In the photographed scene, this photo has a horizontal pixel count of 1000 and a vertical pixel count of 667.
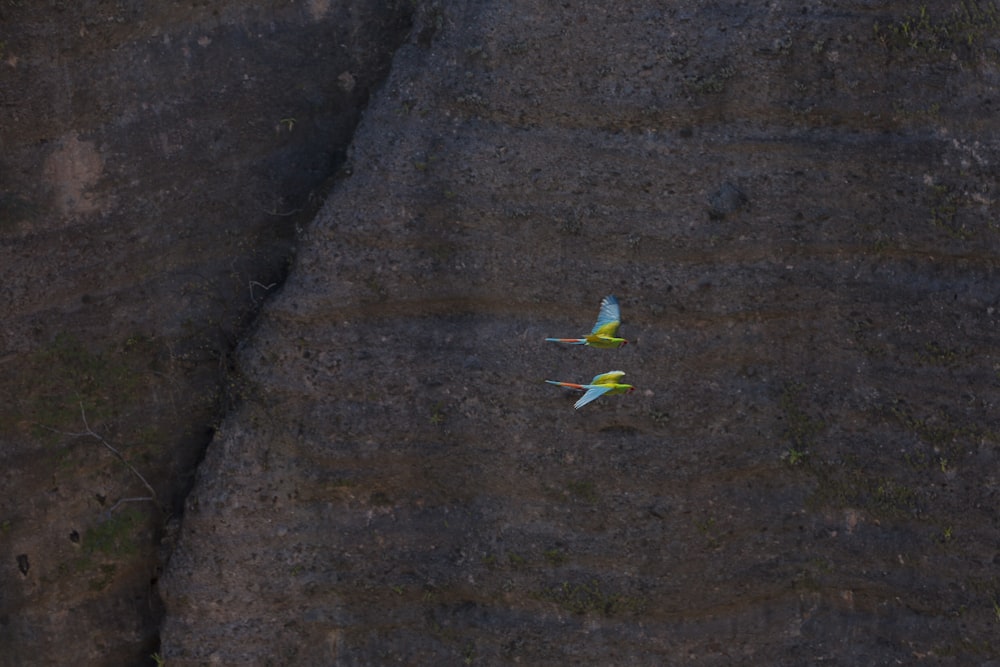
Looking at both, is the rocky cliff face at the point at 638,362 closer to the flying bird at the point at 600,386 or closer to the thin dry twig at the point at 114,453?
the flying bird at the point at 600,386

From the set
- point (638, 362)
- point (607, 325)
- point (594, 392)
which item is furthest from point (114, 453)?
point (638, 362)

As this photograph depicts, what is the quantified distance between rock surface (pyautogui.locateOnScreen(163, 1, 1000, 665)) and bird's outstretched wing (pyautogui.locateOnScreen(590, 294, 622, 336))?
105 millimetres

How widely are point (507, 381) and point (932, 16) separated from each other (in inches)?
130

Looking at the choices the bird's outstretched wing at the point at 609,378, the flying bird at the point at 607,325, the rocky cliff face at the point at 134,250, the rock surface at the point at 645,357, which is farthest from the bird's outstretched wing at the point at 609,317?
the rocky cliff face at the point at 134,250

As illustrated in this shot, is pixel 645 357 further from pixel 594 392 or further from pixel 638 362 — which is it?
pixel 594 392

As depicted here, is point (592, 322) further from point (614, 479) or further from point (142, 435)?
point (142, 435)

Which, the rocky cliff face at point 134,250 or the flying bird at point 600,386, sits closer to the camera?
the flying bird at point 600,386

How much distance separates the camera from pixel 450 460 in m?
7.34

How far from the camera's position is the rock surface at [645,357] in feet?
23.5

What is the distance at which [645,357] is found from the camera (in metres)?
7.23

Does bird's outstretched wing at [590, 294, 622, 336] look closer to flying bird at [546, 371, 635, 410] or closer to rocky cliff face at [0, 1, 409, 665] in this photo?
flying bird at [546, 371, 635, 410]

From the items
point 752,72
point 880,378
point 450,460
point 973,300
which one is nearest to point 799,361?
point 880,378

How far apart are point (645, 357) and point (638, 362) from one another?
51 millimetres

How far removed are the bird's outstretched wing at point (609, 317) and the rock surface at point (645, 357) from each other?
10 cm
